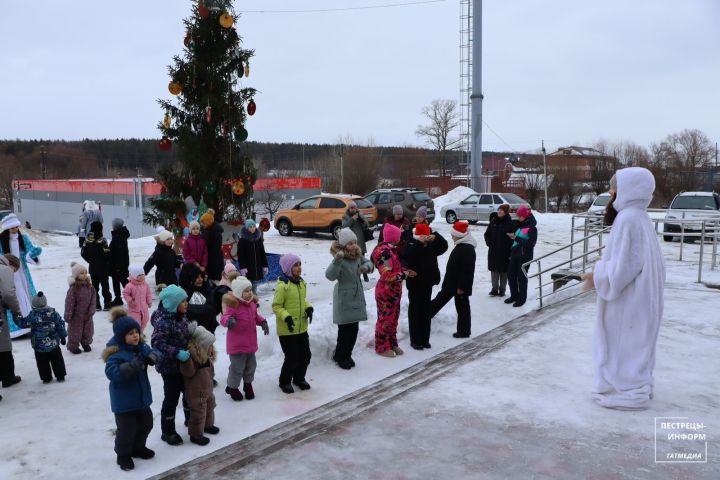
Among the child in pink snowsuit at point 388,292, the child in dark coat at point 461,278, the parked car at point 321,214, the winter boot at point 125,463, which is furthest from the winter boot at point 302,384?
the parked car at point 321,214

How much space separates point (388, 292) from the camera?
23.9 feet

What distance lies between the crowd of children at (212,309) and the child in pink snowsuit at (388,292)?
0.05ft

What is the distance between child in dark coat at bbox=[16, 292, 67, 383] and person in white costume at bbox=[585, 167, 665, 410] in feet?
18.6

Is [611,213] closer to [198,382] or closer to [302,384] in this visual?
[302,384]

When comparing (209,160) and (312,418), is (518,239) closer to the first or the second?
(312,418)

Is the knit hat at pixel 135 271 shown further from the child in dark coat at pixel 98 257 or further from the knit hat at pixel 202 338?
the knit hat at pixel 202 338

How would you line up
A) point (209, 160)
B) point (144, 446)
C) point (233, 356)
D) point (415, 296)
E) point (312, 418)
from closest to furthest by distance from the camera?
point (144, 446), point (312, 418), point (233, 356), point (415, 296), point (209, 160)

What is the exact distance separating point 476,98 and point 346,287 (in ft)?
79.0

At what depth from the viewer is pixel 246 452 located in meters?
4.80

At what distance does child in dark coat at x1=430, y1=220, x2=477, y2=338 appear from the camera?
8.01m

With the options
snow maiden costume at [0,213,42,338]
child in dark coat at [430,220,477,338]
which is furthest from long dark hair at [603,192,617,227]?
snow maiden costume at [0,213,42,338]

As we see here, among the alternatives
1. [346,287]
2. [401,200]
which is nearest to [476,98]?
[401,200]

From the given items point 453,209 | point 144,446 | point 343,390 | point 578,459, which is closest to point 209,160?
point 343,390

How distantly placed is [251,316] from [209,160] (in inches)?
254
